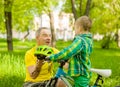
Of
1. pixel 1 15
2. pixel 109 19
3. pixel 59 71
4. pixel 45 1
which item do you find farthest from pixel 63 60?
pixel 109 19

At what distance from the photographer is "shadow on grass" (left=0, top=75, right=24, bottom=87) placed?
33.4 feet

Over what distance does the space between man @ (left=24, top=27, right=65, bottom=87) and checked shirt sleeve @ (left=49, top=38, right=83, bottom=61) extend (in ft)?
1.85

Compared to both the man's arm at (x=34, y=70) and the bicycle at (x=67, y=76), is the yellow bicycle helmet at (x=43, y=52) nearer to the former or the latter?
the bicycle at (x=67, y=76)

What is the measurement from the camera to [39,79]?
250 inches

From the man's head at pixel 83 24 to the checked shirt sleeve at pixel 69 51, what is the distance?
191 mm

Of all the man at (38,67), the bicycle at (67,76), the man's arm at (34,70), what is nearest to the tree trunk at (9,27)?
the man at (38,67)

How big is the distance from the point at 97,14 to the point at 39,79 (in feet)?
166

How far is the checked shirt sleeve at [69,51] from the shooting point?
17.4 feet

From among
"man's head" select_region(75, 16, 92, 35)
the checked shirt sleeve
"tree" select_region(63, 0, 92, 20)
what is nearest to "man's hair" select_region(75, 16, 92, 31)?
"man's head" select_region(75, 16, 92, 35)

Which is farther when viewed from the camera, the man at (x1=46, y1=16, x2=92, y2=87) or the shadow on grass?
the shadow on grass

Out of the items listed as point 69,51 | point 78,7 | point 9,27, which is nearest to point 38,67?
point 69,51

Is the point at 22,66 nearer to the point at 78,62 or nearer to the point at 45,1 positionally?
the point at 78,62

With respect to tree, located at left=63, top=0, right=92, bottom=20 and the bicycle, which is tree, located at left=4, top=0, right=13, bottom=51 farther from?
the bicycle

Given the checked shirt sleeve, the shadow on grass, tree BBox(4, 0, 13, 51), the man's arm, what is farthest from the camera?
tree BBox(4, 0, 13, 51)
